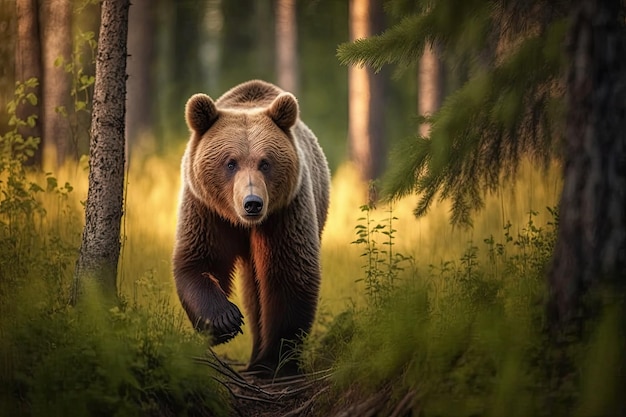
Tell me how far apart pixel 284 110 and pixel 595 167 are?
9.65ft

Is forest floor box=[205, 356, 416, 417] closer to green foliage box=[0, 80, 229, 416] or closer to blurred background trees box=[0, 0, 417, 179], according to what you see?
green foliage box=[0, 80, 229, 416]

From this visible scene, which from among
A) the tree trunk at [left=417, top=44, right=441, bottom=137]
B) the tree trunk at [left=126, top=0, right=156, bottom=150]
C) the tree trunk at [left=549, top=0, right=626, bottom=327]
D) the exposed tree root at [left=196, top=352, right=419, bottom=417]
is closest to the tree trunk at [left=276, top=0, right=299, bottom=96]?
the tree trunk at [left=417, top=44, right=441, bottom=137]

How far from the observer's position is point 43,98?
10961 millimetres

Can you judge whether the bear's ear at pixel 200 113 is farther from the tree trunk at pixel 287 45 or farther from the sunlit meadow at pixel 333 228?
the tree trunk at pixel 287 45

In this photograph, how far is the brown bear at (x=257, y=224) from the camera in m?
5.79

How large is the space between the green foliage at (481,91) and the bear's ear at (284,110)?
154 centimetres

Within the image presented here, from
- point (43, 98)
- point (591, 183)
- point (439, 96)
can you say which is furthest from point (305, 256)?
point (439, 96)

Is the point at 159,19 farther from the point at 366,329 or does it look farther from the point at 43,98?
the point at 366,329

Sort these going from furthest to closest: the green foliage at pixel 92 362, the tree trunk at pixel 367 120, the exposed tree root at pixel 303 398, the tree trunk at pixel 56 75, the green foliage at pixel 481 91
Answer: the tree trunk at pixel 367 120 < the tree trunk at pixel 56 75 < the green foliage at pixel 481 91 < the exposed tree root at pixel 303 398 < the green foliage at pixel 92 362

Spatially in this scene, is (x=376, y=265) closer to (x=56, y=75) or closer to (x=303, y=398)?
(x=303, y=398)

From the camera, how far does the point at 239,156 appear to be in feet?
18.9

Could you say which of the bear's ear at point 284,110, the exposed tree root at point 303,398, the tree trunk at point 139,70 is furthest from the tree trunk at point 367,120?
the exposed tree root at point 303,398

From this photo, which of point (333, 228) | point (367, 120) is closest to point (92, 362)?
point (333, 228)

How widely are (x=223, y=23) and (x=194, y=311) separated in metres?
25.3
